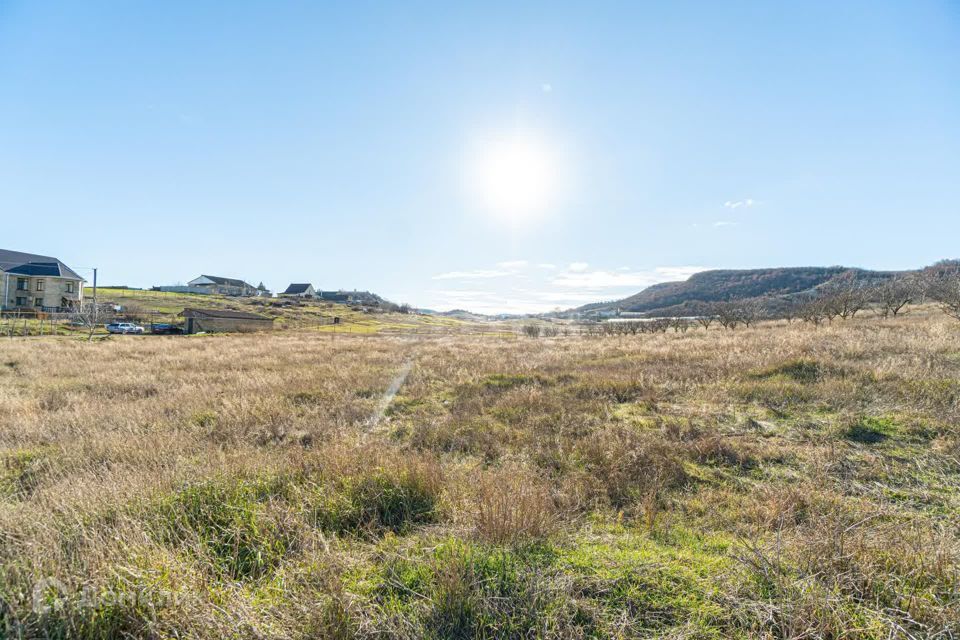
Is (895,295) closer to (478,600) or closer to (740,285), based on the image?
(478,600)

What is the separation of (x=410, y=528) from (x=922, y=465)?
25.0 ft

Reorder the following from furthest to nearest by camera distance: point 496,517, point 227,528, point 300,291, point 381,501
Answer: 1. point 300,291
2. point 381,501
3. point 227,528
4. point 496,517

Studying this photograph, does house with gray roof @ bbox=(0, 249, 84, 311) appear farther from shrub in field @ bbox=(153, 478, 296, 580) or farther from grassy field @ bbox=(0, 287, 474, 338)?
shrub in field @ bbox=(153, 478, 296, 580)

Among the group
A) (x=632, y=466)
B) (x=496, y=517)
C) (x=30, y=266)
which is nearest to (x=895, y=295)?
(x=632, y=466)

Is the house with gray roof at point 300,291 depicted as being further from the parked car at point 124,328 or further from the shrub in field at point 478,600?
the shrub in field at point 478,600

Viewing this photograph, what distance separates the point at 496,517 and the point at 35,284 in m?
88.0

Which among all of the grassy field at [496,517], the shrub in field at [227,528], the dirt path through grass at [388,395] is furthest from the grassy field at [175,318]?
the shrub in field at [227,528]

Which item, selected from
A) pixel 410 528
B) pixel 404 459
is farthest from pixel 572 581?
pixel 404 459

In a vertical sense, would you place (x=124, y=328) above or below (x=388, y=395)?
below

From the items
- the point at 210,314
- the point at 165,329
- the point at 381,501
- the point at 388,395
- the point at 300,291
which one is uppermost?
the point at 300,291

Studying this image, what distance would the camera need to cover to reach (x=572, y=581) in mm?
2916

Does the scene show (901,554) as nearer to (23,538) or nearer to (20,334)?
(23,538)

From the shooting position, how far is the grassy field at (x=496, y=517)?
2.56 meters

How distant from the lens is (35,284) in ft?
184
